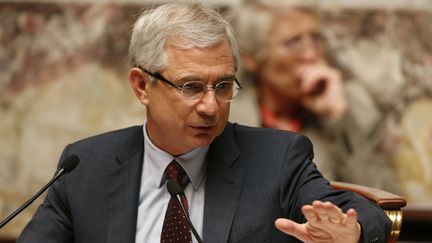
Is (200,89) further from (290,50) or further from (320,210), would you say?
(290,50)

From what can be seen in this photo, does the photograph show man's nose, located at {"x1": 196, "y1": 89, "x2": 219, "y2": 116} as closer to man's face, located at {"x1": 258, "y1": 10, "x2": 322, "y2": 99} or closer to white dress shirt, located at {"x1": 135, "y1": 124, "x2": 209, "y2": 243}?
white dress shirt, located at {"x1": 135, "y1": 124, "x2": 209, "y2": 243}

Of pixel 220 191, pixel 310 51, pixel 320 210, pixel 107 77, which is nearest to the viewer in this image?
pixel 320 210

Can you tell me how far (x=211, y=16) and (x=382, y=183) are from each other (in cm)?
202

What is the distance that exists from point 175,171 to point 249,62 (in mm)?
1676

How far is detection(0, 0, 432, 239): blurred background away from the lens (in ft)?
12.8

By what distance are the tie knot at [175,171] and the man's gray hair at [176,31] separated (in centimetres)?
A: 32

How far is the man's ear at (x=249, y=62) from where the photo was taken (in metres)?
3.94

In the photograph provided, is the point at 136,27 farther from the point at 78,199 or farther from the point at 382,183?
the point at 382,183

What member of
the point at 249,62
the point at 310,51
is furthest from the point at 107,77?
the point at 310,51

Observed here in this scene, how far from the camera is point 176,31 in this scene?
2.23 meters

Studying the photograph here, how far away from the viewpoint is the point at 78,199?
2.36 m

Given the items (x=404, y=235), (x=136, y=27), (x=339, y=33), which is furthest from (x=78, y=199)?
(x=404, y=235)

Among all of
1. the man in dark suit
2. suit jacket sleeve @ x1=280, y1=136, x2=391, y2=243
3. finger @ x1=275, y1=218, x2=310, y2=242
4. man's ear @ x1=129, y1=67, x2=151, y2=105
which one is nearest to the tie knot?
the man in dark suit

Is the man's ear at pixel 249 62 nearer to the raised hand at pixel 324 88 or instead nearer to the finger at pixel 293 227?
the raised hand at pixel 324 88
